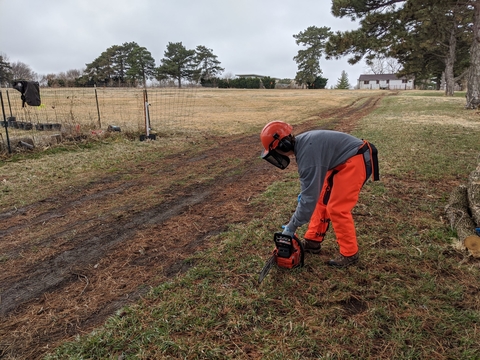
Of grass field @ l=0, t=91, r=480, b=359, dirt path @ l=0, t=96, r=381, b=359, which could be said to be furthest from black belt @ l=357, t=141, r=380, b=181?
dirt path @ l=0, t=96, r=381, b=359

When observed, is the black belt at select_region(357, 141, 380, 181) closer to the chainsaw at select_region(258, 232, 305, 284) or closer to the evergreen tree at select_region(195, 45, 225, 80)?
the chainsaw at select_region(258, 232, 305, 284)

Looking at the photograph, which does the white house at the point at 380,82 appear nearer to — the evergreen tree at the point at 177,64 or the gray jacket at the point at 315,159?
the evergreen tree at the point at 177,64

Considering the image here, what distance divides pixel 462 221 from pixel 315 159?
2.28 meters

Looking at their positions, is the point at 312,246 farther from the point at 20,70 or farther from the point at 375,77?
the point at 375,77

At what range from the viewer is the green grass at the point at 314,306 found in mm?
2170

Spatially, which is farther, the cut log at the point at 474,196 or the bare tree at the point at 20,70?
the bare tree at the point at 20,70

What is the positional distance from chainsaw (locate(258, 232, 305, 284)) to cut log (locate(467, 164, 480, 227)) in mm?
2123

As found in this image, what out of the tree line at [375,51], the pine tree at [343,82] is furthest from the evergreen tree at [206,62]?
the pine tree at [343,82]

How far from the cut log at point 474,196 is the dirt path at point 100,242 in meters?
2.63

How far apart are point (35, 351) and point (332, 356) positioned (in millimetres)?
2070

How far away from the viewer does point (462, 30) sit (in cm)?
2598

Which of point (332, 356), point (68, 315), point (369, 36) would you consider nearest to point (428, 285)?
point (332, 356)

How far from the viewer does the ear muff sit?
2.71 meters

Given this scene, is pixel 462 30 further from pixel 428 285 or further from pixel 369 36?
pixel 428 285
